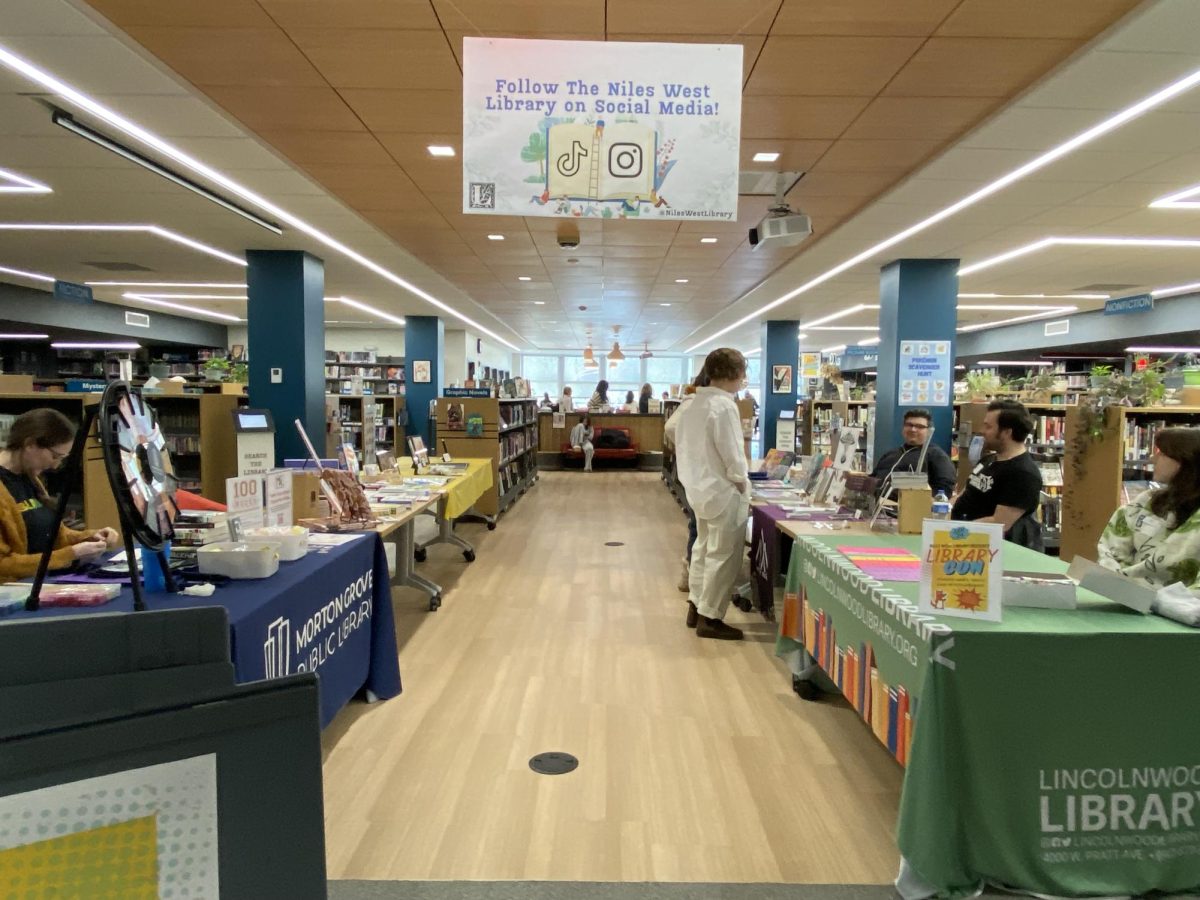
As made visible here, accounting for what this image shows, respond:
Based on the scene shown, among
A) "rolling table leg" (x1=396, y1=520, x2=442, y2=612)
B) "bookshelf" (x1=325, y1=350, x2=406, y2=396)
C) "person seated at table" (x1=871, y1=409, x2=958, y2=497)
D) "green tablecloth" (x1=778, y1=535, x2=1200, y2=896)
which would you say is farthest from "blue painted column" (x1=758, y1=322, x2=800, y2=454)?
"green tablecloth" (x1=778, y1=535, x2=1200, y2=896)

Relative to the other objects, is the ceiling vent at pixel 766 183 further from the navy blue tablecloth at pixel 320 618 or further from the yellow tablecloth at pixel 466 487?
the navy blue tablecloth at pixel 320 618

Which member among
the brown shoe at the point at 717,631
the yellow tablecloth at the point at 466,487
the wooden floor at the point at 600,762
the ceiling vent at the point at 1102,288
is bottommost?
the wooden floor at the point at 600,762

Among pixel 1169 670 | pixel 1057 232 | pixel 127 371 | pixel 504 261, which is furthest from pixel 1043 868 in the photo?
pixel 504 261

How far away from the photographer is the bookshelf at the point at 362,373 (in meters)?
17.1

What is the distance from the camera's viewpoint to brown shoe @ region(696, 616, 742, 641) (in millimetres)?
4746

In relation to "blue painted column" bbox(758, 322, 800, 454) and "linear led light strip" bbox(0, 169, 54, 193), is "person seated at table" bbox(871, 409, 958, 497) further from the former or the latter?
"blue painted column" bbox(758, 322, 800, 454)

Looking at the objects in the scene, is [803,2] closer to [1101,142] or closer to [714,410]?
[714,410]

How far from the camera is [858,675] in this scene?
2.93 metres

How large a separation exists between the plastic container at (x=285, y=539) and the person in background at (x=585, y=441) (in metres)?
11.4

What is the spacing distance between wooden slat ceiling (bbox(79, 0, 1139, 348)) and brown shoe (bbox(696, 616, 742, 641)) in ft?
10.1

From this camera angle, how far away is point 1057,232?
6.53 metres

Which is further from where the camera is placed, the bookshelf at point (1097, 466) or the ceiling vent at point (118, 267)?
the ceiling vent at point (118, 267)

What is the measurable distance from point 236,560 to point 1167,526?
363cm

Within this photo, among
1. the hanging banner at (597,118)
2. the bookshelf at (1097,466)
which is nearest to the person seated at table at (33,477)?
the hanging banner at (597,118)
